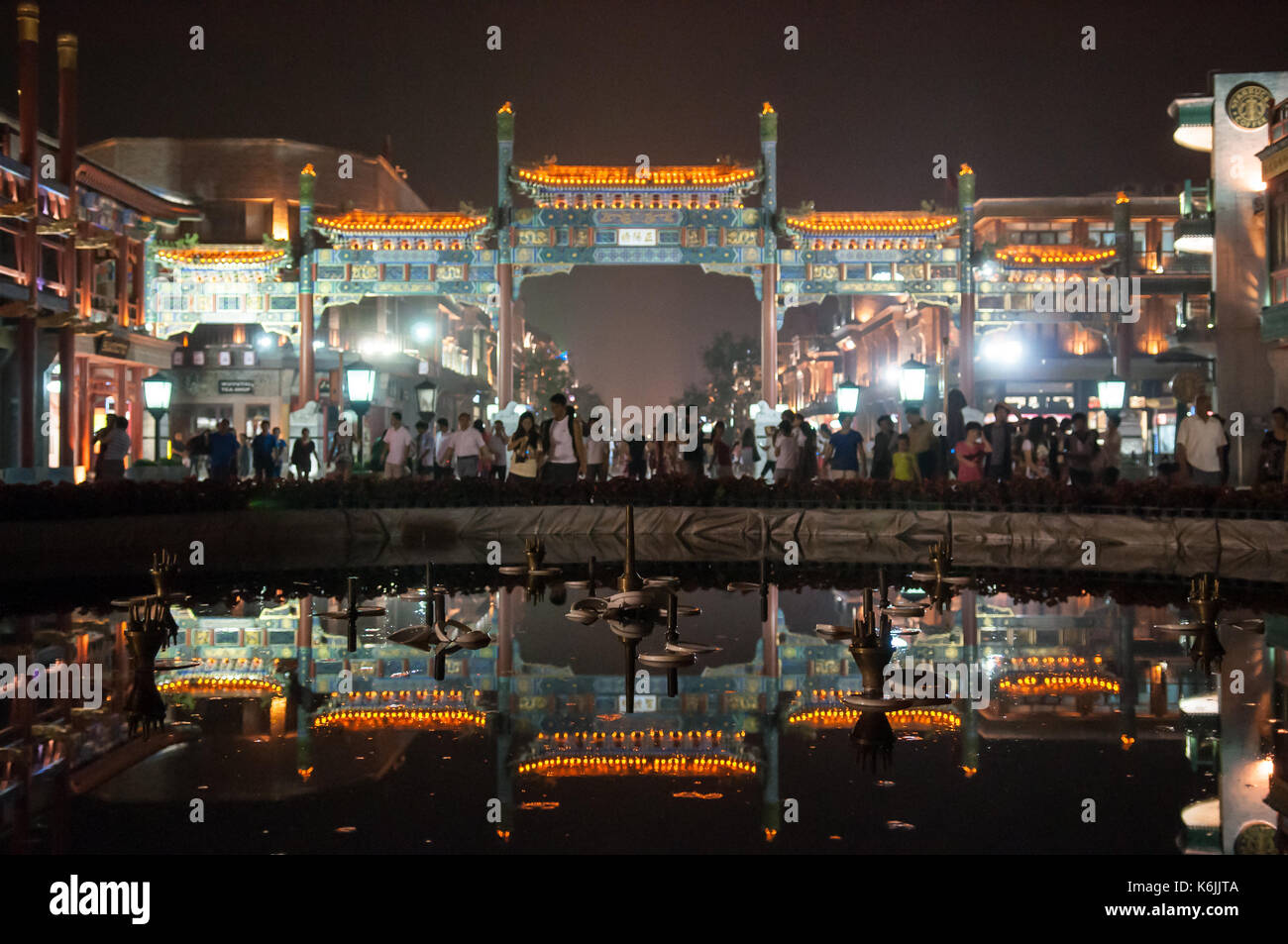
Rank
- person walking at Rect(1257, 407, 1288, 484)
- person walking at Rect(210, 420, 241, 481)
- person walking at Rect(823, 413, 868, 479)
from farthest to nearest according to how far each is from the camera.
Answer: person walking at Rect(210, 420, 241, 481)
person walking at Rect(823, 413, 868, 479)
person walking at Rect(1257, 407, 1288, 484)

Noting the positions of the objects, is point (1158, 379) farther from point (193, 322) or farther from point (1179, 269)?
point (193, 322)

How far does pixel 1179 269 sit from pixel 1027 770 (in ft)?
162

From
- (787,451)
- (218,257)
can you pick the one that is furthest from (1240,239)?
(218,257)

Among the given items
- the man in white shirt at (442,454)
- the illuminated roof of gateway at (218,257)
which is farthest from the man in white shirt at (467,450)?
the illuminated roof of gateway at (218,257)

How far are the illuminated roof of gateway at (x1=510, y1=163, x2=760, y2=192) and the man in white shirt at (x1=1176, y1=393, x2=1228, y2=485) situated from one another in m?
15.8

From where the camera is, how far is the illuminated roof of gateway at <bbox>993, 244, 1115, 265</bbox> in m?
32.4

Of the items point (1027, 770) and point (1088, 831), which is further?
point (1027, 770)

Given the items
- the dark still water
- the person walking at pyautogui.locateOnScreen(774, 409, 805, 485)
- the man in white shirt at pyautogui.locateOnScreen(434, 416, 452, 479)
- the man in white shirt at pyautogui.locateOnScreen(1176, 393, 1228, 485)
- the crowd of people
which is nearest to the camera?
the dark still water

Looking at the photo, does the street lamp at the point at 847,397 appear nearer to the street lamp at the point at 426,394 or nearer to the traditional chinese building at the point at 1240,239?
the street lamp at the point at 426,394

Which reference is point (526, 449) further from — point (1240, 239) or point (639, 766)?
point (1240, 239)

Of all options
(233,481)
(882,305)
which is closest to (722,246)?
(233,481)

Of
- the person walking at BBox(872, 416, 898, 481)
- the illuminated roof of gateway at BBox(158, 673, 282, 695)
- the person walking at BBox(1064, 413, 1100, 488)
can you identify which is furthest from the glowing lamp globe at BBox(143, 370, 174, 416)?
the illuminated roof of gateway at BBox(158, 673, 282, 695)

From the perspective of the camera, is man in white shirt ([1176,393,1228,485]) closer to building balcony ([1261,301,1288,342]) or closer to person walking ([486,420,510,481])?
building balcony ([1261,301,1288,342])
